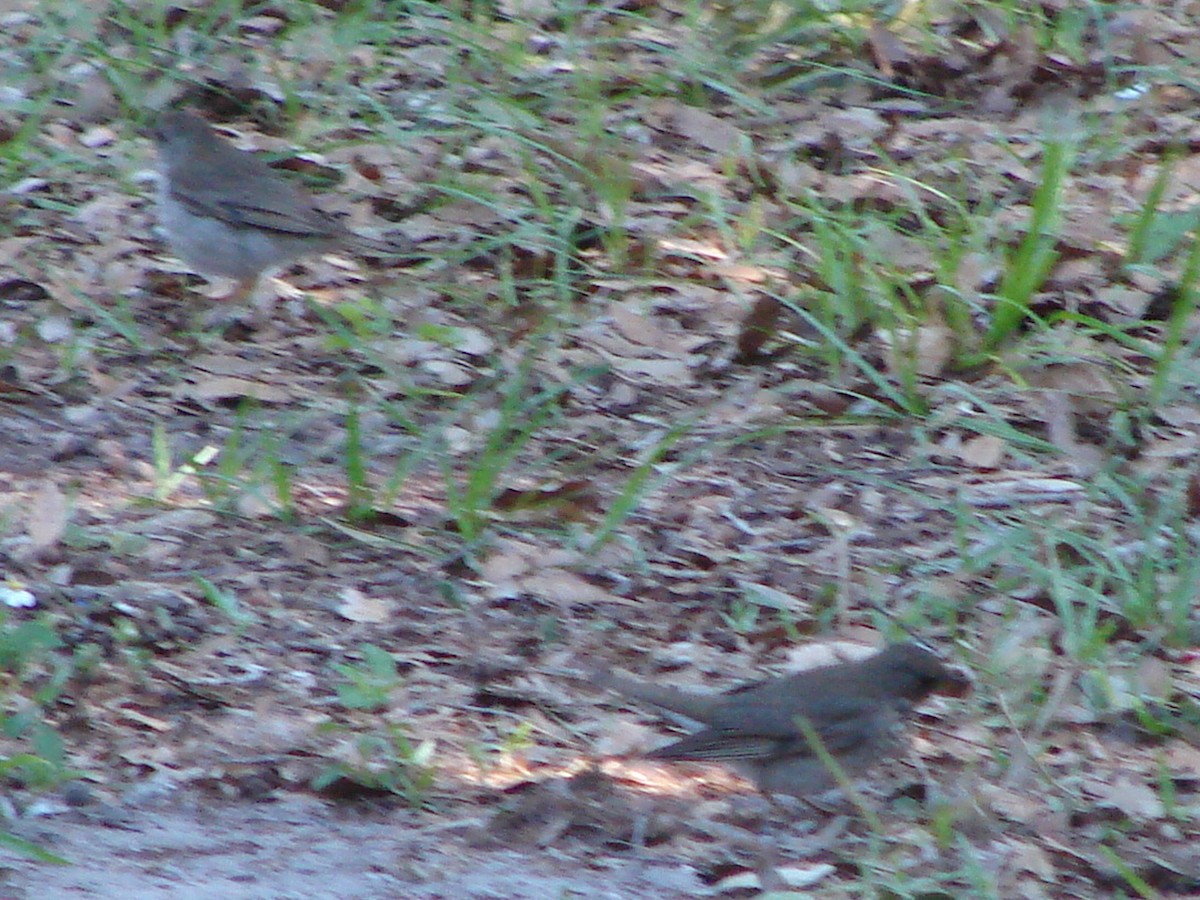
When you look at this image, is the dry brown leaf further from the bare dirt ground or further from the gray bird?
the gray bird

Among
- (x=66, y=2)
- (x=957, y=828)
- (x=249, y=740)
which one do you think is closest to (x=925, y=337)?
(x=957, y=828)

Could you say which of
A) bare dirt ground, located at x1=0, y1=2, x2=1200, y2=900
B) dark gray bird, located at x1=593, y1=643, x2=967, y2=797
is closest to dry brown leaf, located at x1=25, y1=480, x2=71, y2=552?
bare dirt ground, located at x1=0, y1=2, x2=1200, y2=900

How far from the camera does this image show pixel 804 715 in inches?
156

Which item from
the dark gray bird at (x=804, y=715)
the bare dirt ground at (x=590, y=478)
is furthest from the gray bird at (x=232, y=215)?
the dark gray bird at (x=804, y=715)

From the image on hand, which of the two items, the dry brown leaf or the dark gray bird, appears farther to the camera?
the dry brown leaf

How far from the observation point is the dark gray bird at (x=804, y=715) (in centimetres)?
391

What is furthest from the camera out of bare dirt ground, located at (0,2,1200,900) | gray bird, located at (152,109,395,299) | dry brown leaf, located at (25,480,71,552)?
gray bird, located at (152,109,395,299)

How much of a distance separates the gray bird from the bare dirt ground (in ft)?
0.54

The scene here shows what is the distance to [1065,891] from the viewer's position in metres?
3.68

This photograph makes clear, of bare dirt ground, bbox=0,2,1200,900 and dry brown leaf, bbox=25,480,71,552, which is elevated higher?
bare dirt ground, bbox=0,2,1200,900

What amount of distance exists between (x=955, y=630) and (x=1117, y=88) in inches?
152

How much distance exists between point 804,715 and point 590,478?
1.54m

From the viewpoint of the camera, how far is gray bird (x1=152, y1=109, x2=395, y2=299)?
20.9 ft

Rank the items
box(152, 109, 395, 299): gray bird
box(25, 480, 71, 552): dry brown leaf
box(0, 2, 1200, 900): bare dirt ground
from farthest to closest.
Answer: box(152, 109, 395, 299): gray bird → box(25, 480, 71, 552): dry brown leaf → box(0, 2, 1200, 900): bare dirt ground
